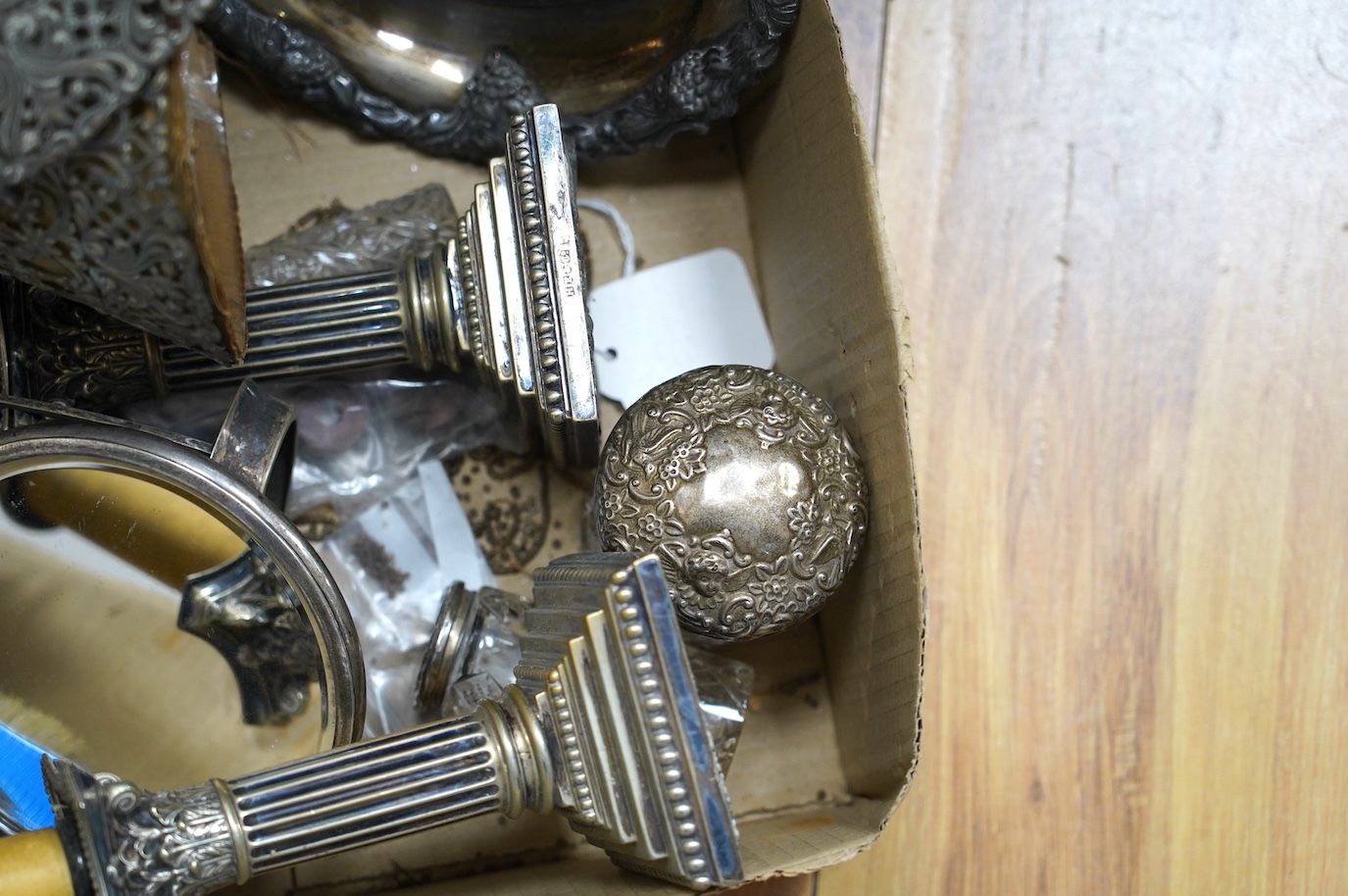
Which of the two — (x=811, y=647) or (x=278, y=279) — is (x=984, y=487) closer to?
(x=811, y=647)

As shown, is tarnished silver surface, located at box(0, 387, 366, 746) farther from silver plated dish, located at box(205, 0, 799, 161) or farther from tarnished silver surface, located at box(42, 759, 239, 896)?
silver plated dish, located at box(205, 0, 799, 161)

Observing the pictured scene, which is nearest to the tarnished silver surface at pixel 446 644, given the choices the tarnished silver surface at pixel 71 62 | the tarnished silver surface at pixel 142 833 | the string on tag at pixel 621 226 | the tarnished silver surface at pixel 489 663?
the tarnished silver surface at pixel 489 663

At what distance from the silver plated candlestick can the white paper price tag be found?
13 centimetres

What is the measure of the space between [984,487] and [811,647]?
23cm

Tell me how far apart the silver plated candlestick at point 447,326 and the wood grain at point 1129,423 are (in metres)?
0.38

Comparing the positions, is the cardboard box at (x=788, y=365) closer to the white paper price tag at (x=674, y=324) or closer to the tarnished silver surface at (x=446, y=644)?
the white paper price tag at (x=674, y=324)

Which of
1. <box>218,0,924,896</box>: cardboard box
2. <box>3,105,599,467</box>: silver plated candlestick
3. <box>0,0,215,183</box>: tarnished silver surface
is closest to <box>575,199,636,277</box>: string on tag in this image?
<box>218,0,924,896</box>: cardboard box

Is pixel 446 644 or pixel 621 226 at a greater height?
pixel 621 226

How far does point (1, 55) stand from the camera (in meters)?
0.55

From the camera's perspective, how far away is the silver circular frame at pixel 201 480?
2.52 feet

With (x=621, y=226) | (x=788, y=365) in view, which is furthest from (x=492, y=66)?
(x=788, y=365)

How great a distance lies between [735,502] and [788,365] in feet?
0.89

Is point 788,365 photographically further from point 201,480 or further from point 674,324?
point 201,480

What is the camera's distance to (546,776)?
73 centimetres
